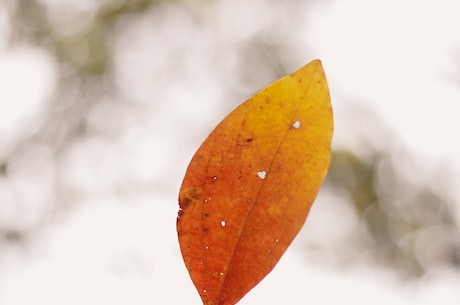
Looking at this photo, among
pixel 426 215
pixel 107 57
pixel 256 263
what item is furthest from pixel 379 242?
pixel 256 263

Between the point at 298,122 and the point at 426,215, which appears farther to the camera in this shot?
the point at 426,215

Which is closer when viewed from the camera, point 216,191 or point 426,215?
point 216,191

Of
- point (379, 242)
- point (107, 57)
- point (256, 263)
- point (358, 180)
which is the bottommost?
point (256, 263)

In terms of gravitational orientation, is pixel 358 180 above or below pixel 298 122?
above

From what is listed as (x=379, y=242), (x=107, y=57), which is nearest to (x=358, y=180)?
(x=379, y=242)

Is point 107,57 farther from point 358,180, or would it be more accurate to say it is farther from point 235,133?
point 235,133

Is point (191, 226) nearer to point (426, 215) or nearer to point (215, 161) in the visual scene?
point (215, 161)
